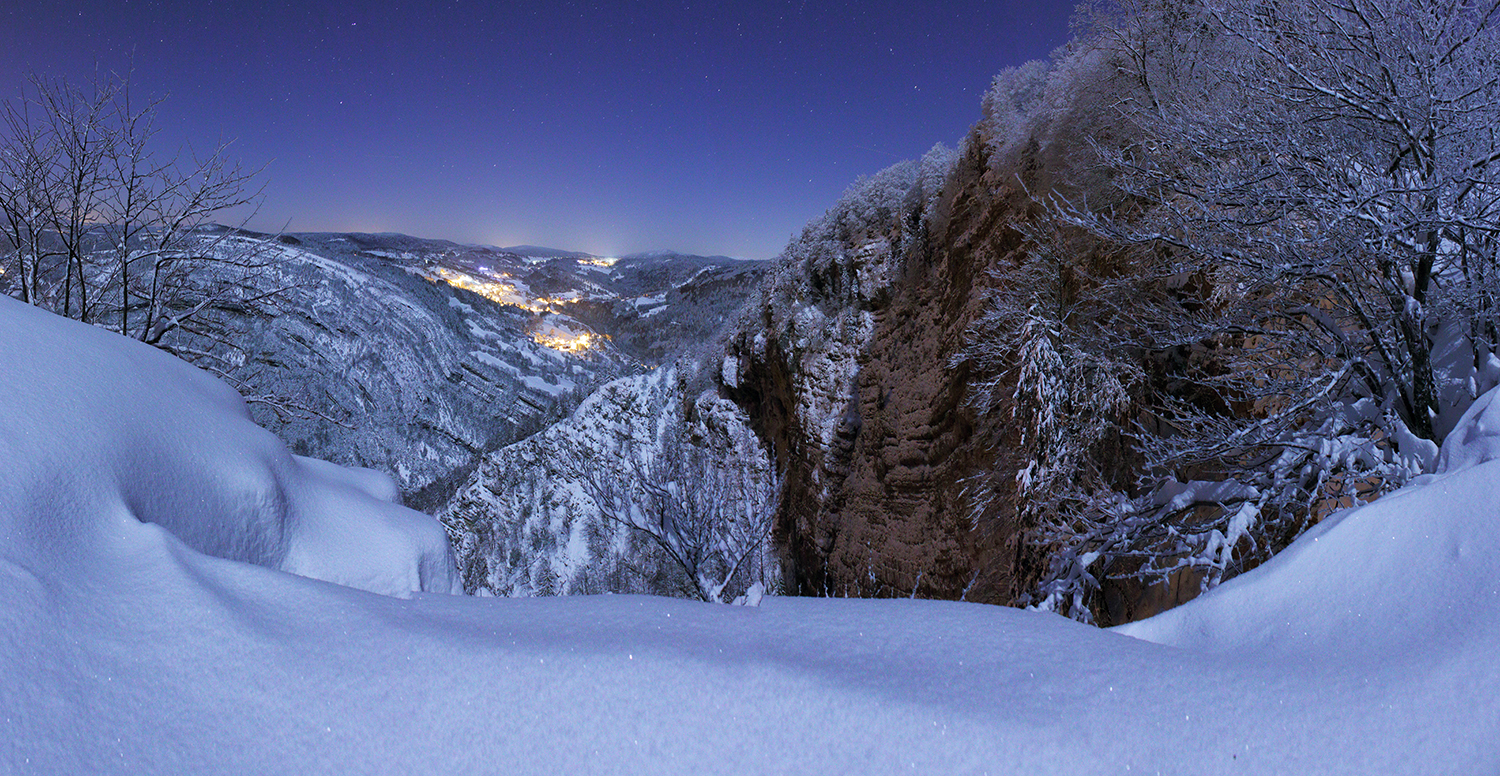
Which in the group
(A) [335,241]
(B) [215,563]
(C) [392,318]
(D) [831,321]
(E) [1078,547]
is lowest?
(E) [1078,547]

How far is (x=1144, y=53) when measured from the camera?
9.82 metres

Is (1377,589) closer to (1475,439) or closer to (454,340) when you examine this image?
(1475,439)

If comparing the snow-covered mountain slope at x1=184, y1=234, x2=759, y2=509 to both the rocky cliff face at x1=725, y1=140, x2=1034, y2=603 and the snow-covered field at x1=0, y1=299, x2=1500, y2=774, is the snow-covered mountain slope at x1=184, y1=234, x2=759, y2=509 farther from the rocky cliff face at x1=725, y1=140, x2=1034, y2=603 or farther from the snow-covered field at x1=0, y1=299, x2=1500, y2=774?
the snow-covered field at x1=0, y1=299, x2=1500, y2=774

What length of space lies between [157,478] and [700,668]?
82.4 inches

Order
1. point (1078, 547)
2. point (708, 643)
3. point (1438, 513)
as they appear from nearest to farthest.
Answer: point (708, 643) < point (1438, 513) < point (1078, 547)

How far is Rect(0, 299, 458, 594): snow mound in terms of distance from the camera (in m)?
1.81

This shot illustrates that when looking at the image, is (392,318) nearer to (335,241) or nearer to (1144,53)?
(335,241)

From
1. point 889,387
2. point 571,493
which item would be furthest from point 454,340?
point 889,387

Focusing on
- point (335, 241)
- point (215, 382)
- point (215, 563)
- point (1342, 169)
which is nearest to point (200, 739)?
point (215, 563)

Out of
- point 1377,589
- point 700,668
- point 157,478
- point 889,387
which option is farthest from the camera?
point 889,387

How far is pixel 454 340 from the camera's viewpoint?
80.4 m

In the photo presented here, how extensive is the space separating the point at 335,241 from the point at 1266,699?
406 ft

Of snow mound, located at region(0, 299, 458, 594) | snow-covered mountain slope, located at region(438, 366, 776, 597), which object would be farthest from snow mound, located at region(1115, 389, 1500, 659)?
snow-covered mountain slope, located at region(438, 366, 776, 597)

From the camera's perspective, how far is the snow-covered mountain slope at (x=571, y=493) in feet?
81.8
